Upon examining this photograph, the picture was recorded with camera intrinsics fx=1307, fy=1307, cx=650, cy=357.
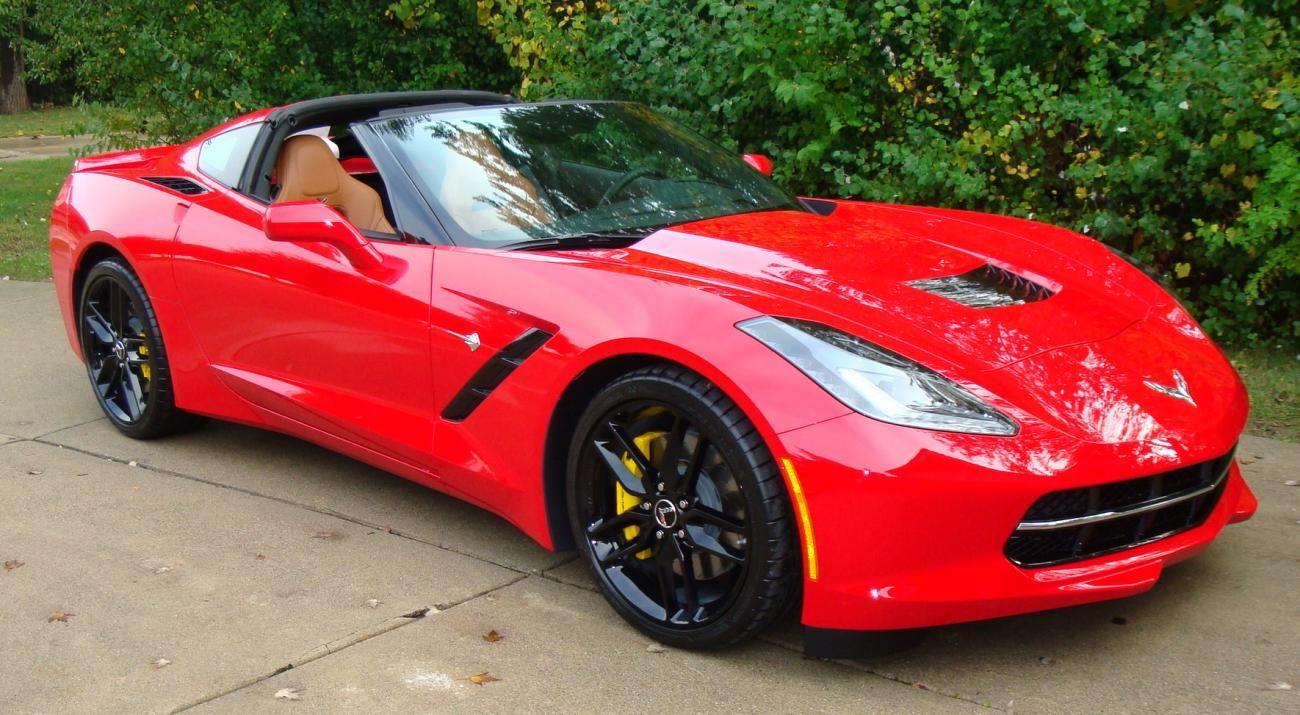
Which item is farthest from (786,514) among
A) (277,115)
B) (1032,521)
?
(277,115)

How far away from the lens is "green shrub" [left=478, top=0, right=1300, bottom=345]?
6.21 metres

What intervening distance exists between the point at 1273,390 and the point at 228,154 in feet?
14.7

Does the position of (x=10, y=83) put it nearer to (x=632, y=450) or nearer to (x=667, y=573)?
(x=632, y=450)

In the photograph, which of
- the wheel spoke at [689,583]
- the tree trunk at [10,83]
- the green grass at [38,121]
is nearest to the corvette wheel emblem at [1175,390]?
the wheel spoke at [689,583]

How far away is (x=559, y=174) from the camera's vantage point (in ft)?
14.0

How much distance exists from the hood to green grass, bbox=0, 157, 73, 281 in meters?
6.99

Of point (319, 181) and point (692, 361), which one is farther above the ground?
point (319, 181)

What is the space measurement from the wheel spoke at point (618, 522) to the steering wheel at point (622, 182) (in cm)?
114

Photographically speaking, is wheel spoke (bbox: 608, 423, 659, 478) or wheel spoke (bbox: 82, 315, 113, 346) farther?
wheel spoke (bbox: 82, 315, 113, 346)

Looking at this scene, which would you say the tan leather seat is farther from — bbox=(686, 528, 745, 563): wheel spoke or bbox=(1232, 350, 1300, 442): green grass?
bbox=(1232, 350, 1300, 442): green grass

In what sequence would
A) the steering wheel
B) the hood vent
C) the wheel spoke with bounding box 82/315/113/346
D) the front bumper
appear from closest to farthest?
the front bumper
the hood vent
the steering wheel
the wheel spoke with bounding box 82/315/113/346

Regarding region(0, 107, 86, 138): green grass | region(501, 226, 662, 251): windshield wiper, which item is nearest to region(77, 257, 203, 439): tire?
region(501, 226, 662, 251): windshield wiper

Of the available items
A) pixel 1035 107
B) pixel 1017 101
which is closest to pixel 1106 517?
pixel 1035 107

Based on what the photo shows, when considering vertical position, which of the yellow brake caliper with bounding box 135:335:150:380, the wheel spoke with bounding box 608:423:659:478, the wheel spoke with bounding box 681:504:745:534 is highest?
the wheel spoke with bounding box 608:423:659:478
